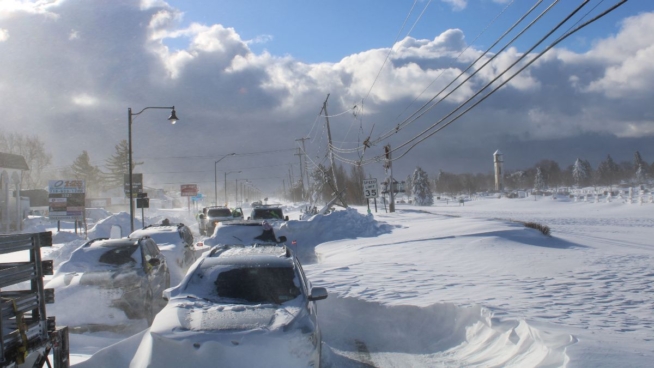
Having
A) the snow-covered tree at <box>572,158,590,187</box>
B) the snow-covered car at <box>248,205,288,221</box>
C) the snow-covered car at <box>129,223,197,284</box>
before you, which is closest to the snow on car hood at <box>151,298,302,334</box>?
the snow-covered car at <box>129,223,197,284</box>

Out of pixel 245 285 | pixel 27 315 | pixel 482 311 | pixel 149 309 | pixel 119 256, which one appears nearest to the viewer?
pixel 27 315

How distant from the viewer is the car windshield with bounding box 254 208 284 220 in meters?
25.0

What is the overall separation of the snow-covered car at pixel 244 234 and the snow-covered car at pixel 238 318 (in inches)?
324

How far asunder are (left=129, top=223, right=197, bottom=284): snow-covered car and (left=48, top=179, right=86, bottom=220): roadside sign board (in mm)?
21207

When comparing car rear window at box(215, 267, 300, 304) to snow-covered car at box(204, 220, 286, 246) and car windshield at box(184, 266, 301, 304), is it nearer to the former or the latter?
car windshield at box(184, 266, 301, 304)

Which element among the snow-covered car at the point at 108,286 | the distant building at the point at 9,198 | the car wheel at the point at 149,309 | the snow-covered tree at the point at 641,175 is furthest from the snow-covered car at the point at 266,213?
the snow-covered tree at the point at 641,175

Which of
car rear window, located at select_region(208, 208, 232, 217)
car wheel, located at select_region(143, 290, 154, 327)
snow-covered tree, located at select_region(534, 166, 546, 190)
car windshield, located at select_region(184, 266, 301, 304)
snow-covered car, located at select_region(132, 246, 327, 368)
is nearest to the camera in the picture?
snow-covered car, located at select_region(132, 246, 327, 368)

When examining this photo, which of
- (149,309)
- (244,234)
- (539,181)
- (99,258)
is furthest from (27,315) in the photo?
(539,181)

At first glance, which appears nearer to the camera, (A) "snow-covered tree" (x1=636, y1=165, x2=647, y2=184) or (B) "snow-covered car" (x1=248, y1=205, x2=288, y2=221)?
(B) "snow-covered car" (x1=248, y1=205, x2=288, y2=221)

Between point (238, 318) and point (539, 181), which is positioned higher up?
point (539, 181)

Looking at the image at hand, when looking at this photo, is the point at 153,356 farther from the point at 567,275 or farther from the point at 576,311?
the point at 567,275

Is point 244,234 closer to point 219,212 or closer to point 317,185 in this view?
point 219,212

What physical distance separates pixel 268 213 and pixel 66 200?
18541 mm

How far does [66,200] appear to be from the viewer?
35.4m
